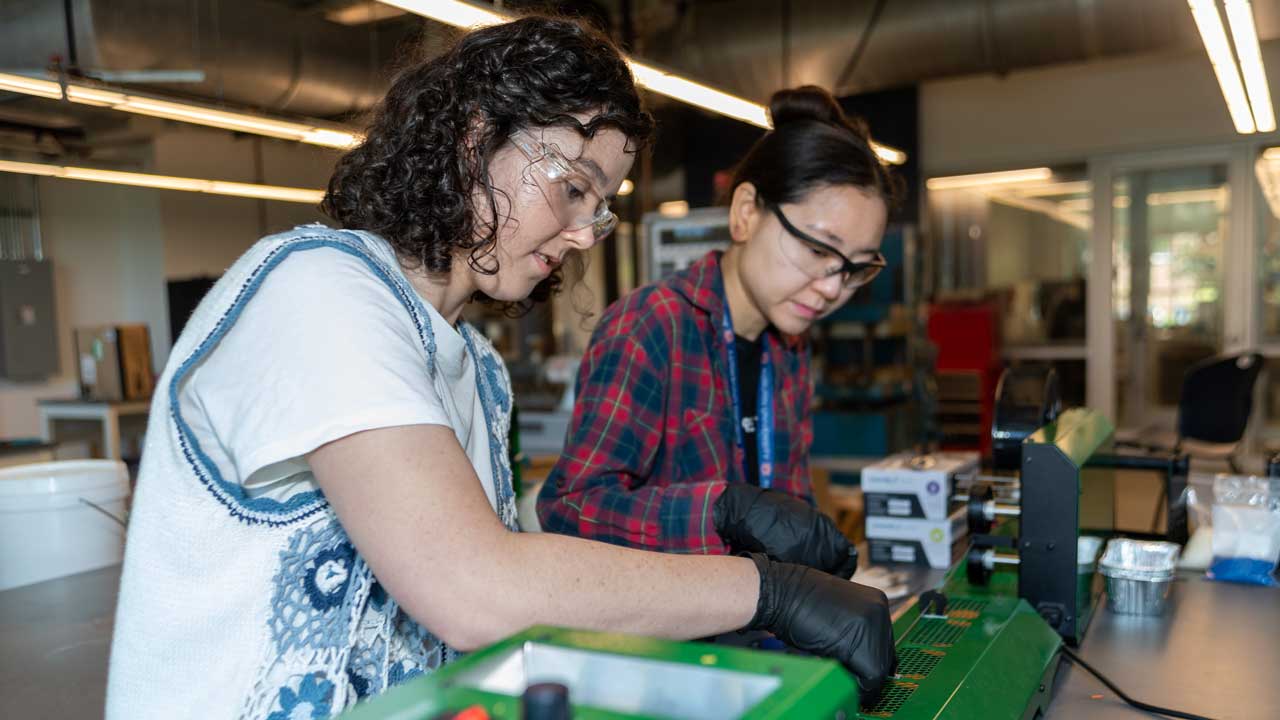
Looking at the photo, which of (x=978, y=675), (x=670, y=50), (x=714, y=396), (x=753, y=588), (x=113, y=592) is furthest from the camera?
(x=670, y=50)

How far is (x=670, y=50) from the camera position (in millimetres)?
5973

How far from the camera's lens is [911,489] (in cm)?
184

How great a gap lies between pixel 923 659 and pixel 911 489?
670 millimetres

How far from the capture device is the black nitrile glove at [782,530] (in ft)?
4.06

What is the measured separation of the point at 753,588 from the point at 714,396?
0.85 m

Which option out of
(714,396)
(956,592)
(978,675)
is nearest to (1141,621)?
(956,592)

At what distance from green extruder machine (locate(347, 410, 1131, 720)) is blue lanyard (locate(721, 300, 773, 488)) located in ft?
1.31

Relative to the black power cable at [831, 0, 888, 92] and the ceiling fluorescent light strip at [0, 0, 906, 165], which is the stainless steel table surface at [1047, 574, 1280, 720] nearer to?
the ceiling fluorescent light strip at [0, 0, 906, 165]

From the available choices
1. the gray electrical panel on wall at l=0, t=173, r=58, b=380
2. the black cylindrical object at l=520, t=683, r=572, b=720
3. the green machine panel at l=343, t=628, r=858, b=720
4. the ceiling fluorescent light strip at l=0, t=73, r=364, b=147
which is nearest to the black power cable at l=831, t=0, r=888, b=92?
the ceiling fluorescent light strip at l=0, t=73, r=364, b=147

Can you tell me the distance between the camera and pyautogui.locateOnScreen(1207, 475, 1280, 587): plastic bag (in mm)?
1855

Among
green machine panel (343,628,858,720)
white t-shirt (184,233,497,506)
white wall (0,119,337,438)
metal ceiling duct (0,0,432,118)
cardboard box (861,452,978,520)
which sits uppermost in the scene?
metal ceiling duct (0,0,432,118)

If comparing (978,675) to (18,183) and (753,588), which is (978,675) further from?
(18,183)

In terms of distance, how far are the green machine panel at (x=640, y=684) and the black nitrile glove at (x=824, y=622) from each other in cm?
32

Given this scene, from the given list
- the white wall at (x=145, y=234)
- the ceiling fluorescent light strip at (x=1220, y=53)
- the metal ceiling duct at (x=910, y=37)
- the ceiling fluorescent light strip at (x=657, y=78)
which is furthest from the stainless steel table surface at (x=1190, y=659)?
the white wall at (x=145, y=234)
